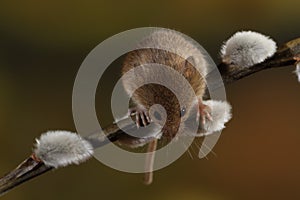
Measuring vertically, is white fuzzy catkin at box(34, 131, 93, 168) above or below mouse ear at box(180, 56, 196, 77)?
below

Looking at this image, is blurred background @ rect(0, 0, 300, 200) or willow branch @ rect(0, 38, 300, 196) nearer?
willow branch @ rect(0, 38, 300, 196)

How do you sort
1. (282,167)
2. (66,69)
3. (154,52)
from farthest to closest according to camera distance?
(66,69) < (282,167) < (154,52)

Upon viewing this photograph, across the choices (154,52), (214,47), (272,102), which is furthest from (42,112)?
(154,52)

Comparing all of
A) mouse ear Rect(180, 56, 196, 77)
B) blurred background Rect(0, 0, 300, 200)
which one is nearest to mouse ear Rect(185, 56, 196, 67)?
mouse ear Rect(180, 56, 196, 77)

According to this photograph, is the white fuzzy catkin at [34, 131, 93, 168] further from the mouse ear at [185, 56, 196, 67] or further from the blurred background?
the blurred background

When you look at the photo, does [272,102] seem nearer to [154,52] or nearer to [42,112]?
[42,112]

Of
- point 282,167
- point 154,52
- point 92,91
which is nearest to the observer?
point 154,52

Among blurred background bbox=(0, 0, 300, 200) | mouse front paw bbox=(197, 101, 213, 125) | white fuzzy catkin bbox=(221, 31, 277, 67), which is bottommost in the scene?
mouse front paw bbox=(197, 101, 213, 125)
